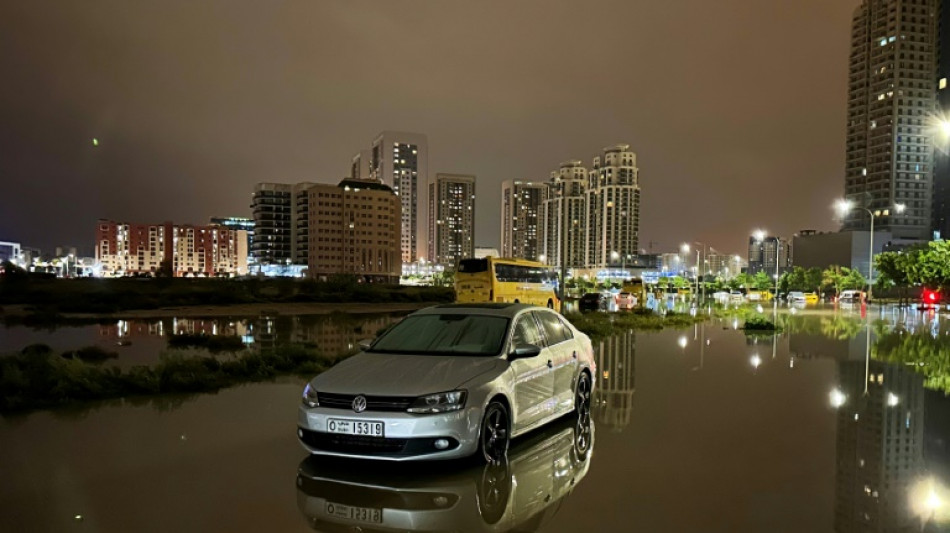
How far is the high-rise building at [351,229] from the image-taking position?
141750 millimetres

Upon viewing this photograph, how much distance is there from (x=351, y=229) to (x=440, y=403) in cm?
14109

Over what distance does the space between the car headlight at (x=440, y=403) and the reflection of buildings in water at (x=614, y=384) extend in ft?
9.90

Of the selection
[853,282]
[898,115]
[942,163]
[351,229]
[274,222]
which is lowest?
[853,282]

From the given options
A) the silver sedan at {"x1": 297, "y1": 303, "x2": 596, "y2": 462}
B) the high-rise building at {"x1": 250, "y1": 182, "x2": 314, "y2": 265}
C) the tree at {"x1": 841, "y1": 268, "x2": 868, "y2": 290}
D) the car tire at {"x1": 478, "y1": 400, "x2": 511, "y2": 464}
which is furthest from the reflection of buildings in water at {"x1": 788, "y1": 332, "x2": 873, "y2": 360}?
the high-rise building at {"x1": 250, "y1": 182, "x2": 314, "y2": 265}

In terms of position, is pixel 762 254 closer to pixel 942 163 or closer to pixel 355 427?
pixel 942 163

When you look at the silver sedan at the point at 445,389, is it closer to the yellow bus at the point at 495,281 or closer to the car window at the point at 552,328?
the car window at the point at 552,328

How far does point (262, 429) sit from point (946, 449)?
8.23 meters

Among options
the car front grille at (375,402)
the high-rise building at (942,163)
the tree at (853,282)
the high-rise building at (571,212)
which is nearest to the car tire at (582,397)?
the car front grille at (375,402)

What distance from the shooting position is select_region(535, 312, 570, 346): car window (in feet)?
26.7

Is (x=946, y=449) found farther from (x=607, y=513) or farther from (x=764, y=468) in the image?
(x=607, y=513)

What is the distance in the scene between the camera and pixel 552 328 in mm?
8367

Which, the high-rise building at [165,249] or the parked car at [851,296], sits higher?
the high-rise building at [165,249]

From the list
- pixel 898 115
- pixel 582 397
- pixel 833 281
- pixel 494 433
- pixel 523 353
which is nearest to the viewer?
pixel 494 433

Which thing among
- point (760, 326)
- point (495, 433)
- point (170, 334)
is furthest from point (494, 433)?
point (760, 326)
